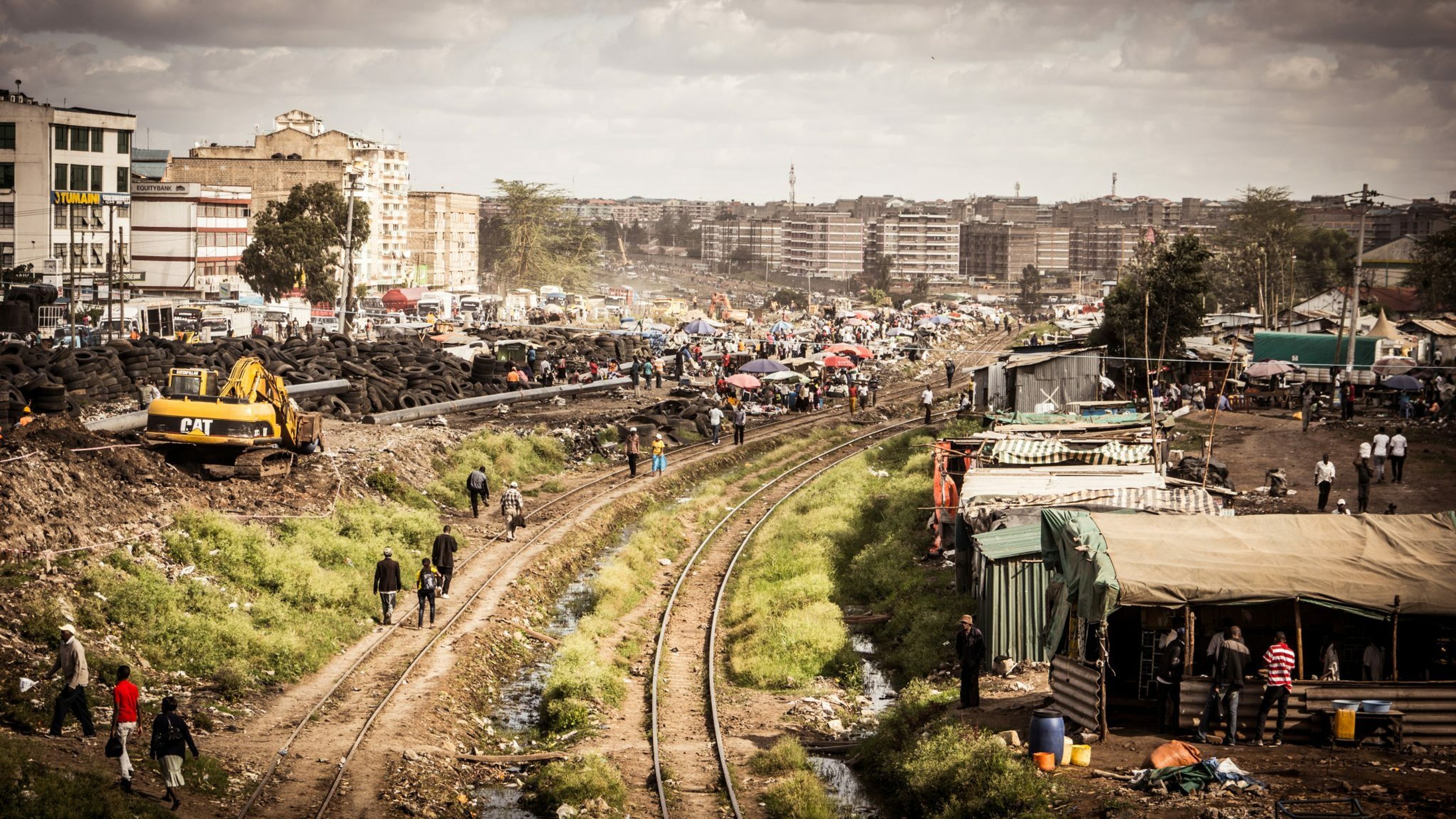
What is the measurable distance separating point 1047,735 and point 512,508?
1653 centimetres

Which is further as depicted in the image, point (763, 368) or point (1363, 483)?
point (763, 368)

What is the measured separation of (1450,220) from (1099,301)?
104 meters

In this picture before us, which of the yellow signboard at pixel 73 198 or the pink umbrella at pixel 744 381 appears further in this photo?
the yellow signboard at pixel 73 198

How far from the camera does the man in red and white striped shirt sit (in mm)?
14125

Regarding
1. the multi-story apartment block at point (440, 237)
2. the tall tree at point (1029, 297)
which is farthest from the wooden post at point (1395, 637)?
the tall tree at point (1029, 297)

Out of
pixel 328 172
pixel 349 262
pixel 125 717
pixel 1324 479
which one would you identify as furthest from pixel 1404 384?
pixel 328 172

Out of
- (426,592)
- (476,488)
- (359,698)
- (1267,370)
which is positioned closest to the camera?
(359,698)

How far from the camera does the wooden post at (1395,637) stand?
1445 centimetres

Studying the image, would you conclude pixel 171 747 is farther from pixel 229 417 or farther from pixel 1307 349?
pixel 1307 349

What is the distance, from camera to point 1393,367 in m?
47.9

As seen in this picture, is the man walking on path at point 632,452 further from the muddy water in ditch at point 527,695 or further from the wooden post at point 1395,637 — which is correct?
the wooden post at point 1395,637

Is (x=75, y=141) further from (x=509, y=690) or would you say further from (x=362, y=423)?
(x=509, y=690)

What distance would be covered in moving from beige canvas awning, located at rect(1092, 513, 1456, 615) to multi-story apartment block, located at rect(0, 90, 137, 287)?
62.1m

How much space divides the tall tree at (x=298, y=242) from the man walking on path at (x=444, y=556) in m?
49.6
